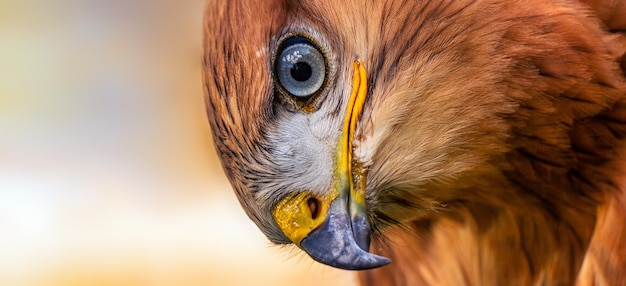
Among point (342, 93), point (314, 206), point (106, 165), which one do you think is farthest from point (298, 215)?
point (106, 165)

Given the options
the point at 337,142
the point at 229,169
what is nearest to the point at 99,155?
the point at 229,169

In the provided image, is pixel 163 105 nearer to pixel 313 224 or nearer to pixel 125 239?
pixel 125 239

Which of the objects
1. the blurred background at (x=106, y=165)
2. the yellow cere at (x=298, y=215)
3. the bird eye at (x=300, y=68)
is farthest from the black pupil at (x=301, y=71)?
the blurred background at (x=106, y=165)

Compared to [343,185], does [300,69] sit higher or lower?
higher

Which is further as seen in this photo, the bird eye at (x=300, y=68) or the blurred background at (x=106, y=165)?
the blurred background at (x=106, y=165)

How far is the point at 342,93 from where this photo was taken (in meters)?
0.63

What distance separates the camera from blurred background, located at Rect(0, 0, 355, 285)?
4.66ft

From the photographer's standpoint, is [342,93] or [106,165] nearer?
[342,93]

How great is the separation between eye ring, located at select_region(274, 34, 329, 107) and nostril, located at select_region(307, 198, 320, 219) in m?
0.09

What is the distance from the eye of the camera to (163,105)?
1.46m

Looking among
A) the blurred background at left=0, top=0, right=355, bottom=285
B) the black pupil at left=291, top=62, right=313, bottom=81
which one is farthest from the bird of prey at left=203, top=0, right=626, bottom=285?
the blurred background at left=0, top=0, right=355, bottom=285

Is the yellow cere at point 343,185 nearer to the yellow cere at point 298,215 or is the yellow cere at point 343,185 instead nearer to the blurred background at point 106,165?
the yellow cere at point 298,215

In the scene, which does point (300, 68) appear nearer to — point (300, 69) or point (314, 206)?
point (300, 69)

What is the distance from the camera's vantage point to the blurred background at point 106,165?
1421mm
